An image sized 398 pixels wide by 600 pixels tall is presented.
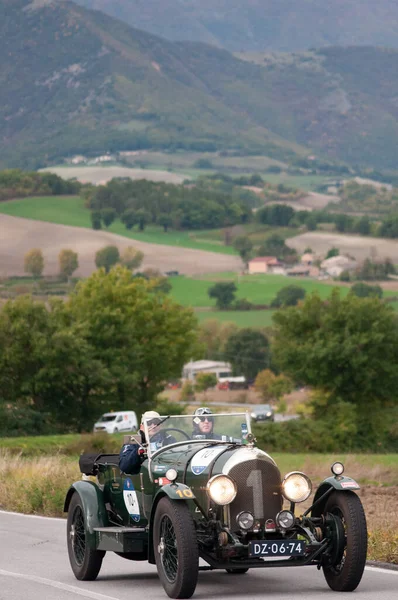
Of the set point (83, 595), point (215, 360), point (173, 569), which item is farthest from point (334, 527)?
point (215, 360)

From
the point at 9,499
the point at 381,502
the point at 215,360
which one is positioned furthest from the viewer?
the point at 215,360

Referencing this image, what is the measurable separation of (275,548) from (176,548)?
2.76 feet

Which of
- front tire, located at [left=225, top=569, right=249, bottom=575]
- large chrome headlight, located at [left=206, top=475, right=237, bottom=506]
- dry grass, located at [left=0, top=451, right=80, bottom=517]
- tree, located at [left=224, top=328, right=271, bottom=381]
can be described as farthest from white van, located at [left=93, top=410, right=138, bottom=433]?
tree, located at [left=224, top=328, right=271, bottom=381]

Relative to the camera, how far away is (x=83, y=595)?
10.5m

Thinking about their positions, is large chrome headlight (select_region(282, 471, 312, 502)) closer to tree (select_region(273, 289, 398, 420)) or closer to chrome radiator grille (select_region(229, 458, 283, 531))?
chrome radiator grille (select_region(229, 458, 283, 531))

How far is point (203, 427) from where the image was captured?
11.7 meters

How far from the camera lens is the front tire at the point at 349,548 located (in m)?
10.3

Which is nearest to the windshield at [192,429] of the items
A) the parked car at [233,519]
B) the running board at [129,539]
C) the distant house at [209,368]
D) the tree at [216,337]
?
the parked car at [233,519]

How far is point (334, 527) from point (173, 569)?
1.44m

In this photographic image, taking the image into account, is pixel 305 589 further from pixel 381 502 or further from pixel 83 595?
pixel 381 502

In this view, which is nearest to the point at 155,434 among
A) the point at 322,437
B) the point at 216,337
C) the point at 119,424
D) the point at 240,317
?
the point at 322,437

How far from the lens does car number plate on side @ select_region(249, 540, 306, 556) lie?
32.7ft

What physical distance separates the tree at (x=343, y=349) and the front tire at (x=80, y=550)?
68490 mm

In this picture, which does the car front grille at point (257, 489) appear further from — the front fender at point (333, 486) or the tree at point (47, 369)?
the tree at point (47, 369)
